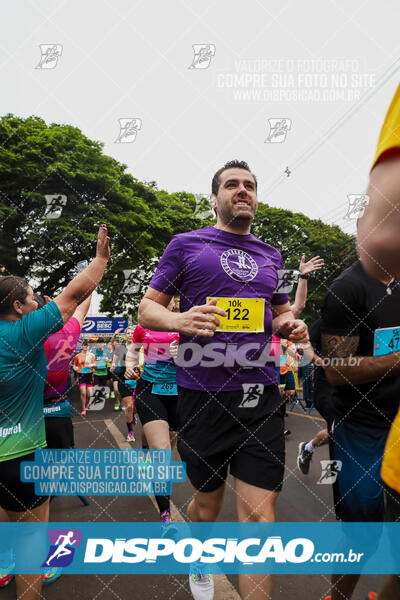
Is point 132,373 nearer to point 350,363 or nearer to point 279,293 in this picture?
point 279,293

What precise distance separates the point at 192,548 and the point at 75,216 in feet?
44.8

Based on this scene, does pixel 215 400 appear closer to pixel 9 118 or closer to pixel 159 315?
pixel 159 315

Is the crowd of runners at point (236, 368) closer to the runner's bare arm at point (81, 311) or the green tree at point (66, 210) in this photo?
the runner's bare arm at point (81, 311)

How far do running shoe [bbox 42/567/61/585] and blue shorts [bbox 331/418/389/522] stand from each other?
197cm

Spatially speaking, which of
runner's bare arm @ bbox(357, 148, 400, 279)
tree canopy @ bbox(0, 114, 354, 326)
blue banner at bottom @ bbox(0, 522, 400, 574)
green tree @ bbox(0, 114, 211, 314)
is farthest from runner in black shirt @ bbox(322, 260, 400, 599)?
green tree @ bbox(0, 114, 211, 314)

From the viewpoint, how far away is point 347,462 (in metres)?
A: 2.01

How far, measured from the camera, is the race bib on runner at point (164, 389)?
361cm

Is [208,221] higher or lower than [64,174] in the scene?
higher

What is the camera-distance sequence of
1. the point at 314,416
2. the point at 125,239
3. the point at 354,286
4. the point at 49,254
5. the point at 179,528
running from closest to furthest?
1. the point at 354,286
2. the point at 179,528
3. the point at 314,416
4. the point at 49,254
5. the point at 125,239

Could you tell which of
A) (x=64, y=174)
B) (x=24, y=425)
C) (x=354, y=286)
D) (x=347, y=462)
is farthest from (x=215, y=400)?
(x=64, y=174)

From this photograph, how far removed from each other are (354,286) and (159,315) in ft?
3.38

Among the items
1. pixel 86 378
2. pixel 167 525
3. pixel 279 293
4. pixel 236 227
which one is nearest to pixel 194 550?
pixel 167 525

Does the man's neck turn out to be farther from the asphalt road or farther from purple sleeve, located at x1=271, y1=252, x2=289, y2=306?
the asphalt road

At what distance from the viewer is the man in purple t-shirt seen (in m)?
1.97
